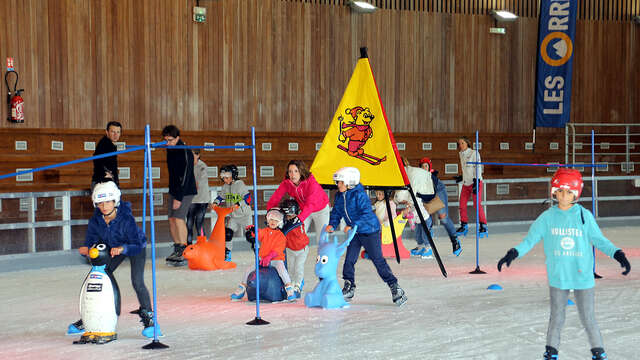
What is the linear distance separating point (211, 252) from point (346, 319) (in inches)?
142

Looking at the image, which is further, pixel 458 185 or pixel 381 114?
pixel 458 185

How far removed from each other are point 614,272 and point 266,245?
4.76 m

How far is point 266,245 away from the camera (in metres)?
8.08

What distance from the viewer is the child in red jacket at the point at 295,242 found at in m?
8.34

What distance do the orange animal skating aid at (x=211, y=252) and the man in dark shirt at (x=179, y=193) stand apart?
0.36m

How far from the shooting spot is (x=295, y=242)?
333 inches

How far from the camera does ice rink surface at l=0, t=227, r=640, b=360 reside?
237 inches

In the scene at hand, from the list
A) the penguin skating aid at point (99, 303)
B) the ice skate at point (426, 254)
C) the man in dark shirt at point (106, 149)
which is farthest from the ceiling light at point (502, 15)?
the penguin skating aid at point (99, 303)

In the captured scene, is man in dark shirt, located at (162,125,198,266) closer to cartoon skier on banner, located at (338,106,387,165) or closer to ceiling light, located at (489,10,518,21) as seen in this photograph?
cartoon skier on banner, located at (338,106,387,165)

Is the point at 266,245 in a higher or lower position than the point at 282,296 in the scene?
higher

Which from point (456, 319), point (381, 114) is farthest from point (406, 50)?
point (456, 319)

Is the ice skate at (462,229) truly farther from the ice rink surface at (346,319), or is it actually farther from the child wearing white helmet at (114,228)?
the child wearing white helmet at (114,228)

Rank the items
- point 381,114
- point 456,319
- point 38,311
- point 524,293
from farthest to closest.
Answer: point 381,114 < point 524,293 < point 38,311 < point 456,319

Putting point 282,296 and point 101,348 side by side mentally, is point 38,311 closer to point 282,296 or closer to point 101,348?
point 101,348
